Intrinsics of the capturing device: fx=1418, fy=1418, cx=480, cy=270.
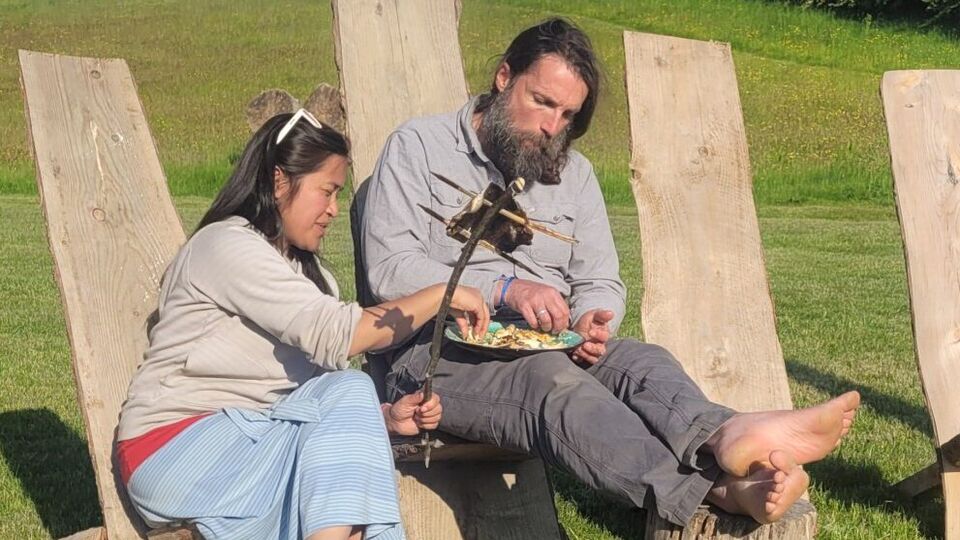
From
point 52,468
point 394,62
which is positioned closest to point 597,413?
point 394,62

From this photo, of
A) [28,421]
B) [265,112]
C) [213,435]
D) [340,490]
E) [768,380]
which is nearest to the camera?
[340,490]

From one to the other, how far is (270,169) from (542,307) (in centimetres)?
84

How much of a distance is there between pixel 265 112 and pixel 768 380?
873 cm

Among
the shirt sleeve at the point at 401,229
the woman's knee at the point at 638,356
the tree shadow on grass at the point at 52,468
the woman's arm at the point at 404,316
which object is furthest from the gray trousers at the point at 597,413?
the tree shadow on grass at the point at 52,468

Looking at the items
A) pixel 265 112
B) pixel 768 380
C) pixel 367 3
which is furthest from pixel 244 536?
pixel 265 112

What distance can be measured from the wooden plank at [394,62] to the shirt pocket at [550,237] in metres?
0.86

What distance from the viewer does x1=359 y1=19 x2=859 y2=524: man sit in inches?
133

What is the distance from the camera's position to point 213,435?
3.47m

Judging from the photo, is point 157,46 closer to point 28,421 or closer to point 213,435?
point 28,421

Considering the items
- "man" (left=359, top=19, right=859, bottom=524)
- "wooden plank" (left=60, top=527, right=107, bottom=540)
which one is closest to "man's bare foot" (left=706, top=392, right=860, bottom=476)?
"man" (left=359, top=19, right=859, bottom=524)

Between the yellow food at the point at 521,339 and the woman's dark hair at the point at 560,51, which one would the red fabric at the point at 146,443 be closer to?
the yellow food at the point at 521,339

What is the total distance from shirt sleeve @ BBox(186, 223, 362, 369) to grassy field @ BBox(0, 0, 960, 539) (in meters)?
1.41

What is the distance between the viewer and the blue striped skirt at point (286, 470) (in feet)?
10.7

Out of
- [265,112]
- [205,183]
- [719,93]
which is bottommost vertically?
[205,183]
